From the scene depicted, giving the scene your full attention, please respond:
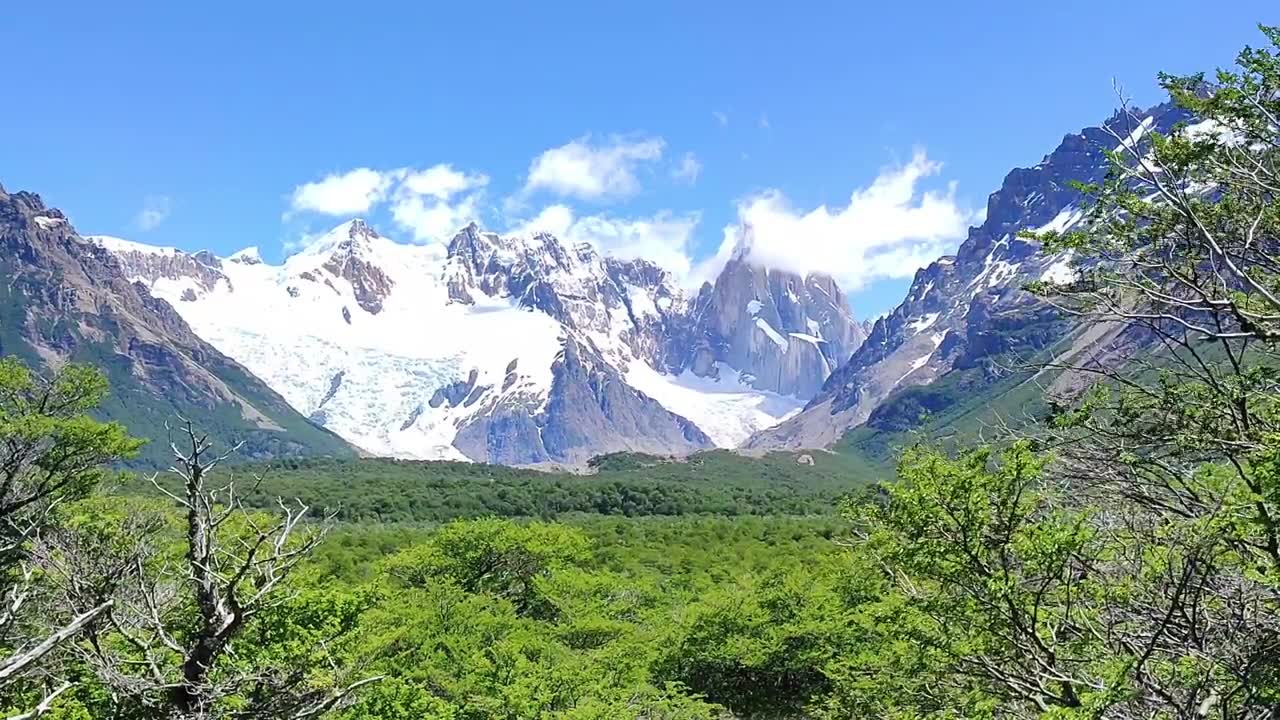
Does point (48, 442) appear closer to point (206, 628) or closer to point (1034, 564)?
point (206, 628)

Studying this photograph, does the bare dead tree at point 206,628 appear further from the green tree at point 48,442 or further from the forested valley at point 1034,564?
the green tree at point 48,442

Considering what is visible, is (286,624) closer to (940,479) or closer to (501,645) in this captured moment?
(501,645)

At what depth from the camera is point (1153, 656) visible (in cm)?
1320

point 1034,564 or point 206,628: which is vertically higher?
point 1034,564

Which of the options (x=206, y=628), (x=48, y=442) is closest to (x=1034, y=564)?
(x=206, y=628)

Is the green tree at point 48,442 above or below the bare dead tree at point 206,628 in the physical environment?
above

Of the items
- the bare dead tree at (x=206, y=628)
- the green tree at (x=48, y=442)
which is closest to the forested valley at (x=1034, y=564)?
the bare dead tree at (x=206, y=628)

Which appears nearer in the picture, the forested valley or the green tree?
the forested valley

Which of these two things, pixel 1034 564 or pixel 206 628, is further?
pixel 1034 564

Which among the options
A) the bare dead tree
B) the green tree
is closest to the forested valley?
the bare dead tree

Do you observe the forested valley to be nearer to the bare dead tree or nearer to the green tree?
the bare dead tree

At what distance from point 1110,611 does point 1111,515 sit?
217 centimetres

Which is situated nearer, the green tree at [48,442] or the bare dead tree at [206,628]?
the bare dead tree at [206,628]

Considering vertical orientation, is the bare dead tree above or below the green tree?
below
